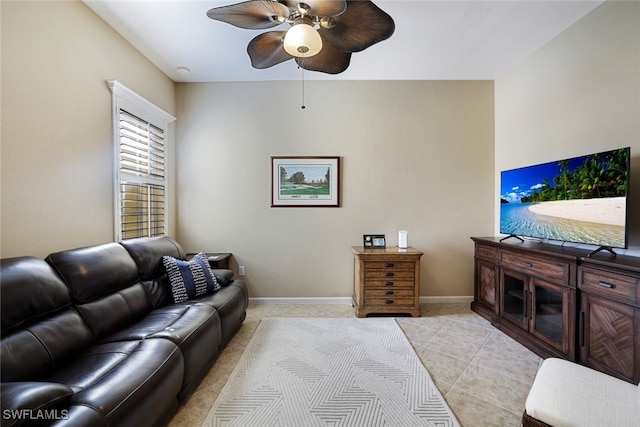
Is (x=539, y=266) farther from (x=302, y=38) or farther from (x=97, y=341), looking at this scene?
(x=97, y=341)

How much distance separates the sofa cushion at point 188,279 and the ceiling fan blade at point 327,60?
78.5 inches

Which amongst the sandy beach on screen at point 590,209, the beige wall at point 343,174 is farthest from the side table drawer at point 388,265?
the sandy beach on screen at point 590,209

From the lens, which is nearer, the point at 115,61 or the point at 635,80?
the point at 635,80

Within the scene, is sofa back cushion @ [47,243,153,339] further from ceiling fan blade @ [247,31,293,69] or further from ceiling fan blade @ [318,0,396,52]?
ceiling fan blade @ [318,0,396,52]

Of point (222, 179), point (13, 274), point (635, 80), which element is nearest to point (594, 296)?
point (635, 80)

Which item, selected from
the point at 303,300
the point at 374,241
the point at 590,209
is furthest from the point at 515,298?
the point at 303,300

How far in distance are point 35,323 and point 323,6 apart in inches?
90.1

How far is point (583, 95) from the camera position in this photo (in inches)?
87.4

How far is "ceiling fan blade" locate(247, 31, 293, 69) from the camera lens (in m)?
1.70

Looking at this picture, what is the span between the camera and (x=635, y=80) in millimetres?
1863

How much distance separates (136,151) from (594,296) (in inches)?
162

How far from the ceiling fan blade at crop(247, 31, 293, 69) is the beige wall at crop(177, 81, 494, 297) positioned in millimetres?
1433

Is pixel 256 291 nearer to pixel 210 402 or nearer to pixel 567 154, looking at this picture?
pixel 210 402

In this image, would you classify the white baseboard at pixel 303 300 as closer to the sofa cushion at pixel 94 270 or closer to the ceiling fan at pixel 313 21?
the sofa cushion at pixel 94 270
